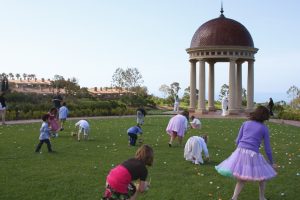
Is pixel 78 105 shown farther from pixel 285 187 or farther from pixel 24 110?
pixel 285 187

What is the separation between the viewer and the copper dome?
35.4m

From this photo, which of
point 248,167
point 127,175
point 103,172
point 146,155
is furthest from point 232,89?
point 127,175

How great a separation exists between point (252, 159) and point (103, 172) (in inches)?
158

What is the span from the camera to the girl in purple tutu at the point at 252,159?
7484 millimetres

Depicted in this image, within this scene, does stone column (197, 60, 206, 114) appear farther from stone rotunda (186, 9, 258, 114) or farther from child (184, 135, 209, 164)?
child (184, 135, 209, 164)

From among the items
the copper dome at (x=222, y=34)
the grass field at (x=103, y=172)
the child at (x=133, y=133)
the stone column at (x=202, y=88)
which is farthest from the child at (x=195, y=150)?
the copper dome at (x=222, y=34)

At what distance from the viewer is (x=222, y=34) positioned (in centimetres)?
3559

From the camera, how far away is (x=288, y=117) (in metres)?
32.1

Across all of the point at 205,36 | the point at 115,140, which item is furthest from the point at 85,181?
the point at 205,36

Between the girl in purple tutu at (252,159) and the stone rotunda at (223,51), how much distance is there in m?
27.8

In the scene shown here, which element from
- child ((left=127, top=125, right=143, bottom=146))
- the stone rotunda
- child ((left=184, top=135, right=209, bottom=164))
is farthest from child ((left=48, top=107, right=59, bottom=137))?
the stone rotunda

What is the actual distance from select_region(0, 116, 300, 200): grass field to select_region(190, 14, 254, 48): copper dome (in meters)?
20.0

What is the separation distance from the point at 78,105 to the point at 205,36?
1214 centimetres

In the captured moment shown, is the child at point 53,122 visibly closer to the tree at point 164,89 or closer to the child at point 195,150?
the child at point 195,150
